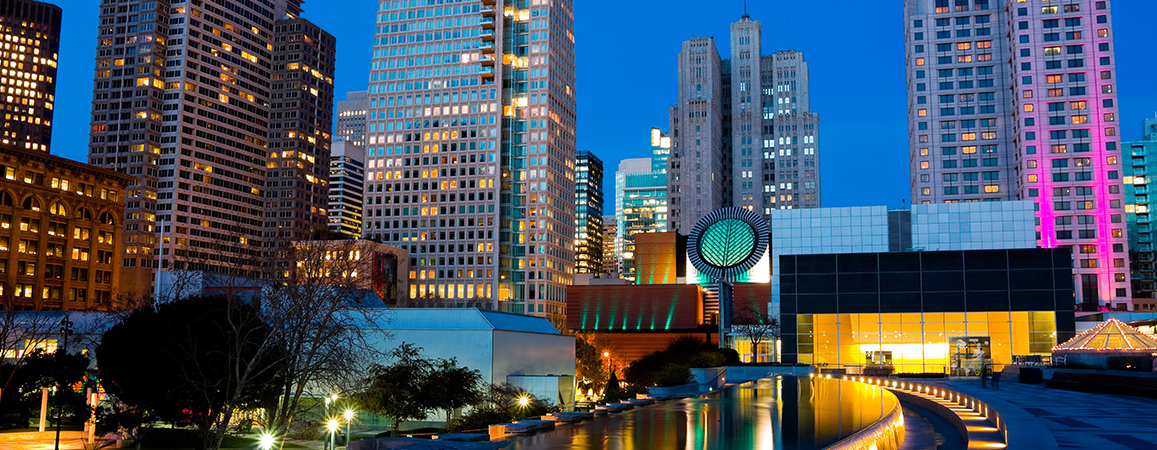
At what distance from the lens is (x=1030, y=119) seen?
150 metres

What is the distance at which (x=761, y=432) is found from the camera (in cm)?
2517

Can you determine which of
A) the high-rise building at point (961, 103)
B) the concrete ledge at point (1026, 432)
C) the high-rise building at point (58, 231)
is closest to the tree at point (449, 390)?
the concrete ledge at point (1026, 432)

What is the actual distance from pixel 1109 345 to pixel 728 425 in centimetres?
4103

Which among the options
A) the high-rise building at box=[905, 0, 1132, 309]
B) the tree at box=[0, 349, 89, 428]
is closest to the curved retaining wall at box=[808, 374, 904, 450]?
the tree at box=[0, 349, 89, 428]

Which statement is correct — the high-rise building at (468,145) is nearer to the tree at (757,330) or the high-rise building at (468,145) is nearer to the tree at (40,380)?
the tree at (757,330)

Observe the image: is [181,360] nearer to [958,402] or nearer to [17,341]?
[17,341]

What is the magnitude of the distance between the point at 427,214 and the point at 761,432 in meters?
176

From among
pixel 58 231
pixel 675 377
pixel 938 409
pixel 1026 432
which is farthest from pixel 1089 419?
pixel 58 231

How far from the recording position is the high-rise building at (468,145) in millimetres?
193875

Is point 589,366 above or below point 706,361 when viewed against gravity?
below

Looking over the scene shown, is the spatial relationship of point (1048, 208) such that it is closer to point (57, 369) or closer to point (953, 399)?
point (953, 399)

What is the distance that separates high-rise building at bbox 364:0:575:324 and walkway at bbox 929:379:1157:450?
517 ft

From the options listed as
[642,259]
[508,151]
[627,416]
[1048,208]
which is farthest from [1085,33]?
[627,416]

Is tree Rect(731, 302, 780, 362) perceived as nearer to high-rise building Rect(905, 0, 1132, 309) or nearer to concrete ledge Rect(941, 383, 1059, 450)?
high-rise building Rect(905, 0, 1132, 309)
